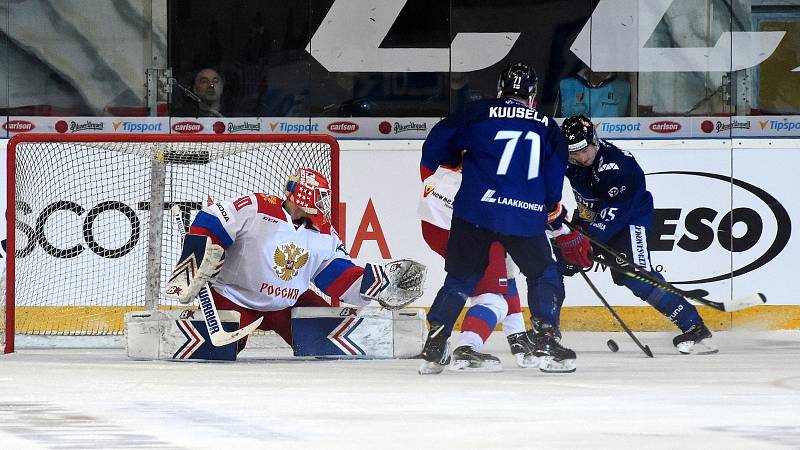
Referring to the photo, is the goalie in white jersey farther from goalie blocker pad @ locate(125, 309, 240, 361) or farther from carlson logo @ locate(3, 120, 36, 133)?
carlson logo @ locate(3, 120, 36, 133)

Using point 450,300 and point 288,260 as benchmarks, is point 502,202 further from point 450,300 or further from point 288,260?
point 288,260

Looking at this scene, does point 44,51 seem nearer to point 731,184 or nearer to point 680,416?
point 731,184

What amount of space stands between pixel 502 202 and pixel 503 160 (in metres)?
0.15

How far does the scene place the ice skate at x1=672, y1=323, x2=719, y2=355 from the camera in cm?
747

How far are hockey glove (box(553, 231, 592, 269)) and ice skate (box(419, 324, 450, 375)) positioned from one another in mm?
1437

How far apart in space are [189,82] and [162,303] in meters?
1.17

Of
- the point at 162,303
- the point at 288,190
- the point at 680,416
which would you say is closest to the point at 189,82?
the point at 162,303

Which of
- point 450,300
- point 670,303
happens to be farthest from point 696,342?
point 450,300

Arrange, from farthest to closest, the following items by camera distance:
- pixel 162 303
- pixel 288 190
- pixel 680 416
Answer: pixel 162 303 → pixel 288 190 → pixel 680 416

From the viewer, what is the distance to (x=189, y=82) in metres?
8.69

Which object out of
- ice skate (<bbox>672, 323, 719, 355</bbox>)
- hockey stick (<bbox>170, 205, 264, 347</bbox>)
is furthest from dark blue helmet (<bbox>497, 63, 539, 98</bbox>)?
ice skate (<bbox>672, 323, 719, 355</bbox>)

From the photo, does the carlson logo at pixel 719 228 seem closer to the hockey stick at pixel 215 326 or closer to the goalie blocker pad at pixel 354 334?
the goalie blocker pad at pixel 354 334

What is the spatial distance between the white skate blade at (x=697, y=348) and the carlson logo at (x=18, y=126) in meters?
3.48

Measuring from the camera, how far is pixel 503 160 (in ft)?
20.4
